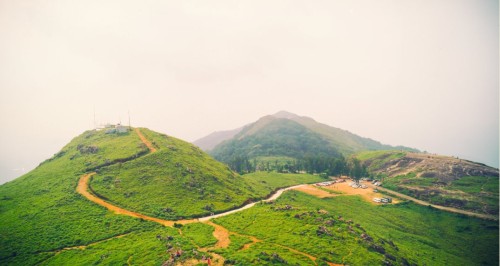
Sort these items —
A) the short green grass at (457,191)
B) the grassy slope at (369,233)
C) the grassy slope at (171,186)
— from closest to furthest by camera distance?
the grassy slope at (369,233) < the grassy slope at (171,186) < the short green grass at (457,191)

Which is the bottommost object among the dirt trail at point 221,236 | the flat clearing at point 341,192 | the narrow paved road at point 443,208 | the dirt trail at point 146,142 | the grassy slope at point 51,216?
the narrow paved road at point 443,208

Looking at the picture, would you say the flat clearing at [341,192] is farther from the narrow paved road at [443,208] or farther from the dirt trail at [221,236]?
the dirt trail at [221,236]

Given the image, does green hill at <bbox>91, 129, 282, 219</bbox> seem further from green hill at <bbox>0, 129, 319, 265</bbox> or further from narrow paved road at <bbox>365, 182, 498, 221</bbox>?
narrow paved road at <bbox>365, 182, 498, 221</bbox>

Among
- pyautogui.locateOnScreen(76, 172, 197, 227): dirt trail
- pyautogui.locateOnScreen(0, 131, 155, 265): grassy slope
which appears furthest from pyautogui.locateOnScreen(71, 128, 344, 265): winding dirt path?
pyautogui.locateOnScreen(0, 131, 155, 265): grassy slope

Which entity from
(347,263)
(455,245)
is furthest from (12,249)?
(455,245)

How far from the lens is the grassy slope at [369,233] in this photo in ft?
170

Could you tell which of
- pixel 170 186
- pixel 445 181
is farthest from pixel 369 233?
pixel 445 181

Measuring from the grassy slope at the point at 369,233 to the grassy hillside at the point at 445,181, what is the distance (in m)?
16.1

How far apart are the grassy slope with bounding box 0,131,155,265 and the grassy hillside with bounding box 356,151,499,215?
131667 mm

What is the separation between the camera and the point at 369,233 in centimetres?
6494

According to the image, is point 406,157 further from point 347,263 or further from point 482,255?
point 347,263

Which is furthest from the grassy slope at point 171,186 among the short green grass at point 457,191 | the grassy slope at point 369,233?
the short green grass at point 457,191

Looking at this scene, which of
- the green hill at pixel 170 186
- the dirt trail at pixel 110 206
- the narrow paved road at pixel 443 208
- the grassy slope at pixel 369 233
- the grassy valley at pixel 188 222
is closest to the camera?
the grassy valley at pixel 188 222

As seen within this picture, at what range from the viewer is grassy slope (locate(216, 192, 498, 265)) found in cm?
5175
